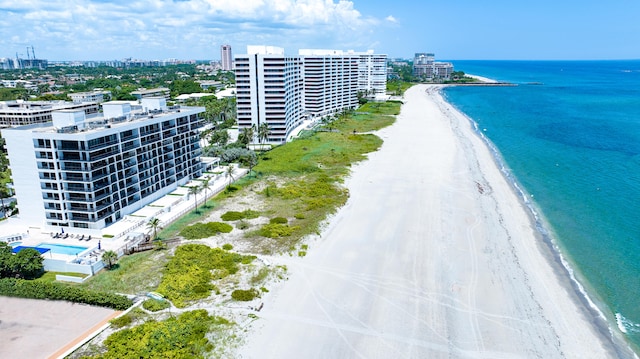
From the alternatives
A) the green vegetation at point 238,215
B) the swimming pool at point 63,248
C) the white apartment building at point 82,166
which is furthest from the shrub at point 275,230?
the swimming pool at point 63,248

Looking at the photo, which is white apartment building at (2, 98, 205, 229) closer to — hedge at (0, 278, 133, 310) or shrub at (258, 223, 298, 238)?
hedge at (0, 278, 133, 310)

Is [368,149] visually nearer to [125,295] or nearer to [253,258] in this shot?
[253,258]

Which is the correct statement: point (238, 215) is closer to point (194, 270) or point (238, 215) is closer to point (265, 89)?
point (194, 270)

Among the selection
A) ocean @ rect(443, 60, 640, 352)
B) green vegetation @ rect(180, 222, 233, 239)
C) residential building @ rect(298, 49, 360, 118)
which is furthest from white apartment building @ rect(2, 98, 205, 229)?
residential building @ rect(298, 49, 360, 118)

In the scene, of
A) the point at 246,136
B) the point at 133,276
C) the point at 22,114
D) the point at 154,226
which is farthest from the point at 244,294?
the point at 22,114

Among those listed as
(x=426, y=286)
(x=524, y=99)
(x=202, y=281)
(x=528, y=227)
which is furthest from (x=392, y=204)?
(x=524, y=99)

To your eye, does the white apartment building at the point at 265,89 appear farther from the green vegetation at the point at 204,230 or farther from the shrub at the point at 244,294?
the shrub at the point at 244,294
